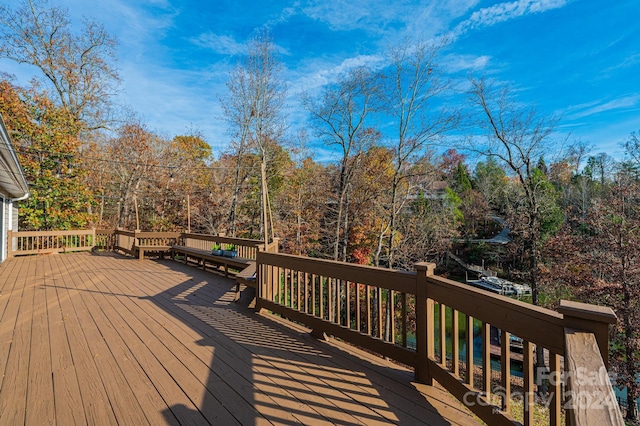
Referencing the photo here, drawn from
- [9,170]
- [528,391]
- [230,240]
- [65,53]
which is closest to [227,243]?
[230,240]

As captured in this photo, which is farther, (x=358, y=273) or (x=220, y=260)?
(x=220, y=260)

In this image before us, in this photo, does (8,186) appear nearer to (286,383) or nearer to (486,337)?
(286,383)

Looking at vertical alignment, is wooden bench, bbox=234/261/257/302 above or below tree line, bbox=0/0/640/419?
below

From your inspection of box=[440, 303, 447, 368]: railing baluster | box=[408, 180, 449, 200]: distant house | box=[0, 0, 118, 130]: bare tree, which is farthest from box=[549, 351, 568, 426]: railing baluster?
box=[0, 0, 118, 130]: bare tree

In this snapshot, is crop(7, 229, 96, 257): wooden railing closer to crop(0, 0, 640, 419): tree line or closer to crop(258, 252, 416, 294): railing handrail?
crop(0, 0, 640, 419): tree line

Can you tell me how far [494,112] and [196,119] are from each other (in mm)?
15366

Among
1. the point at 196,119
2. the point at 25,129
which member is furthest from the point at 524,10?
the point at 25,129

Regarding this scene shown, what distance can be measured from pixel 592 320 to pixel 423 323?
108 cm

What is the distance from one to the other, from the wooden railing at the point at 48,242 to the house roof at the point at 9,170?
4.45 feet

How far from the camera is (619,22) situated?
30.4 feet

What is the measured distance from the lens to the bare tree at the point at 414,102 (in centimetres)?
1223

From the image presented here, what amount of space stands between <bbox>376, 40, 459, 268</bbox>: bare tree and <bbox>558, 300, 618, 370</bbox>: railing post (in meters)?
11.7

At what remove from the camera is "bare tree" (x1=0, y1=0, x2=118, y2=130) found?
1196cm

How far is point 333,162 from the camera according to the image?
51.3 feet
